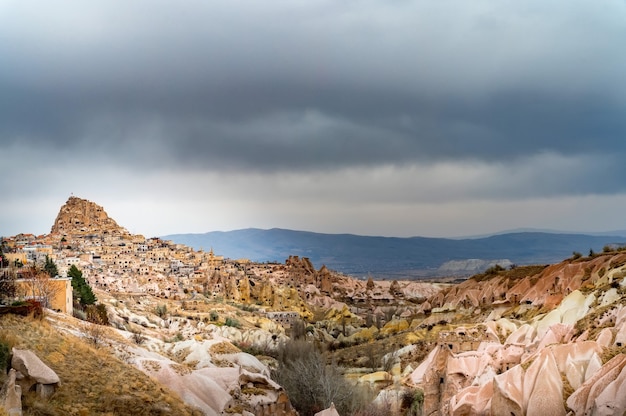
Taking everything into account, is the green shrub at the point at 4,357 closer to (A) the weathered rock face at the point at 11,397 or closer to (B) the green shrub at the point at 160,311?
(A) the weathered rock face at the point at 11,397

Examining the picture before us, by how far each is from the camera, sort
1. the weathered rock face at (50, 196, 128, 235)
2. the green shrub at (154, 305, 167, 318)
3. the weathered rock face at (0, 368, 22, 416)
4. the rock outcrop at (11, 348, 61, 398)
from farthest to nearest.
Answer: the weathered rock face at (50, 196, 128, 235)
the green shrub at (154, 305, 167, 318)
the rock outcrop at (11, 348, 61, 398)
the weathered rock face at (0, 368, 22, 416)

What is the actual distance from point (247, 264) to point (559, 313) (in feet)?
363

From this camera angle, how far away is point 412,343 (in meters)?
45.2

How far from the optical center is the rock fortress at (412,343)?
21.6 metres

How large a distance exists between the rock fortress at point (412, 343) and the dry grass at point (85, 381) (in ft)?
2.63

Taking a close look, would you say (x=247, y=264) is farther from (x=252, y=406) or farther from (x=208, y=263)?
(x=252, y=406)

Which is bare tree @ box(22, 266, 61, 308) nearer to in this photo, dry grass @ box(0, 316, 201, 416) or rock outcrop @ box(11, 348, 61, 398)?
dry grass @ box(0, 316, 201, 416)

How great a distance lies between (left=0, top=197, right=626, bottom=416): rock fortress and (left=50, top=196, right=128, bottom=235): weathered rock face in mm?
36662

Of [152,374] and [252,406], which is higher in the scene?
[152,374]

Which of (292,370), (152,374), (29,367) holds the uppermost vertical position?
(29,367)

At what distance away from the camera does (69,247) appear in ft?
340

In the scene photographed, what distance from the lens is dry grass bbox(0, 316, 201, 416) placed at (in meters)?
17.1

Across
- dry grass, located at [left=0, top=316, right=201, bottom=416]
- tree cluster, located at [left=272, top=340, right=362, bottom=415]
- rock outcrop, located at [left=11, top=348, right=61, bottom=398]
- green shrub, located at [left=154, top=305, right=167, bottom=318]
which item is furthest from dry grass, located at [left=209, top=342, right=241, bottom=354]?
green shrub, located at [left=154, top=305, right=167, bottom=318]

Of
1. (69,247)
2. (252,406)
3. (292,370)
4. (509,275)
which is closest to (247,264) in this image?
(69,247)
